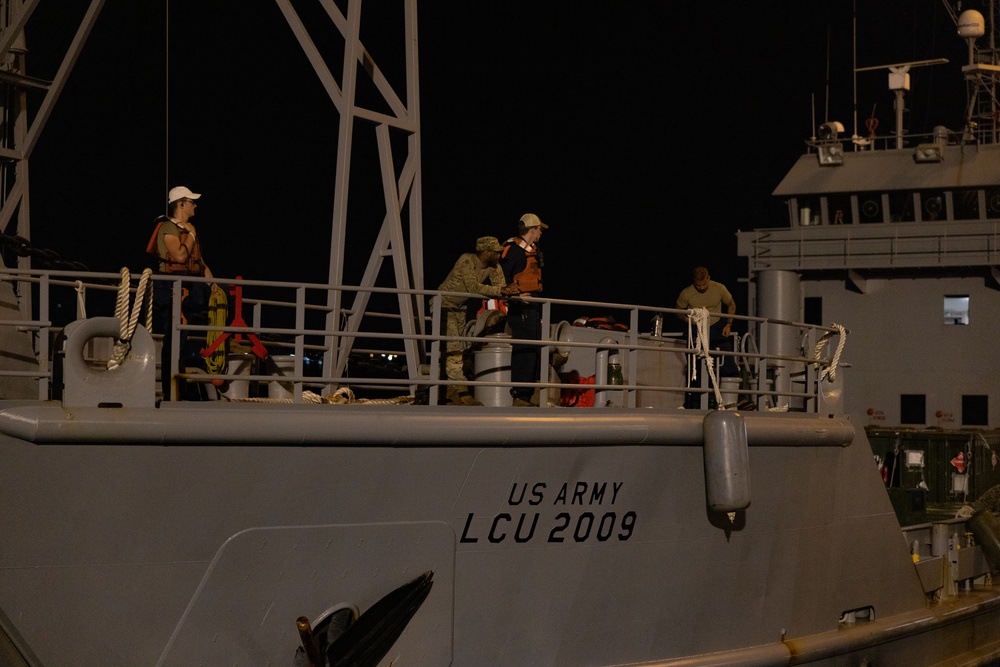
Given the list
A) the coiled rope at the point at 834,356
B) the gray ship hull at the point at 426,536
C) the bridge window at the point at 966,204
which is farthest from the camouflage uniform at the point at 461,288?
the bridge window at the point at 966,204

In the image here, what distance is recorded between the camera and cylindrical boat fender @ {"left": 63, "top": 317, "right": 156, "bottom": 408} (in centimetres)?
563

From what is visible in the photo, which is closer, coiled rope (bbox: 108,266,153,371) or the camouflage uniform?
coiled rope (bbox: 108,266,153,371)

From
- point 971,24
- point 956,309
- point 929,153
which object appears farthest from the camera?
point 971,24

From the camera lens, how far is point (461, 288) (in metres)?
7.86

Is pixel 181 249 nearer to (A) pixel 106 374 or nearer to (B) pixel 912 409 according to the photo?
(A) pixel 106 374

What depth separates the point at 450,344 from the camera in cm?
792

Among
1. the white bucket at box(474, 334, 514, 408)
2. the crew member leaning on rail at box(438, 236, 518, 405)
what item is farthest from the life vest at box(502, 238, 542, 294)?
the white bucket at box(474, 334, 514, 408)

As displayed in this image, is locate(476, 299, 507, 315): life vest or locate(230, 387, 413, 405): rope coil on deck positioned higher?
locate(476, 299, 507, 315): life vest

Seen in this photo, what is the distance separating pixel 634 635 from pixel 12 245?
484cm

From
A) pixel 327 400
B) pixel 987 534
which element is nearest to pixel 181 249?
pixel 327 400

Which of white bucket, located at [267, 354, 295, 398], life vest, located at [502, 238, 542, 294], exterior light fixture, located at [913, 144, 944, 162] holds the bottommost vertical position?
white bucket, located at [267, 354, 295, 398]

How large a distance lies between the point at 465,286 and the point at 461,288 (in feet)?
0.20

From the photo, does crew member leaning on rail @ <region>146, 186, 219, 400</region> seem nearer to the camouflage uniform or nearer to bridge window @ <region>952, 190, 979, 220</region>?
the camouflage uniform

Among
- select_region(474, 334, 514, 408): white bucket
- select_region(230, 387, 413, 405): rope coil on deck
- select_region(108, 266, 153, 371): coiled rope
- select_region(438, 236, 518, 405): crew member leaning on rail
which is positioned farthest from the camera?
select_region(438, 236, 518, 405): crew member leaning on rail
